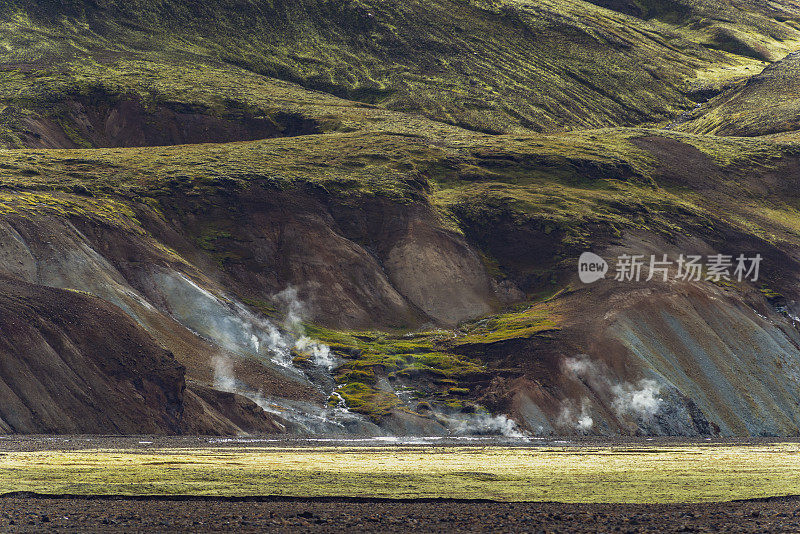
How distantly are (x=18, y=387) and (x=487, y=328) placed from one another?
58450mm

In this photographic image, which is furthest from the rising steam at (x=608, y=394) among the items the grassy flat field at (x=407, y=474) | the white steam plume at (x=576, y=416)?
the grassy flat field at (x=407, y=474)

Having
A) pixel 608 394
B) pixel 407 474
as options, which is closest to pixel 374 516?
pixel 407 474

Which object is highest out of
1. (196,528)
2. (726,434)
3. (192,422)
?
(196,528)

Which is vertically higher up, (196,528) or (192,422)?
(196,528)

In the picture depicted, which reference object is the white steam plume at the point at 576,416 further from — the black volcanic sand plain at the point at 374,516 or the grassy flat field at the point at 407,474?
the black volcanic sand plain at the point at 374,516

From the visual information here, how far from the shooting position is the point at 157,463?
51.0 m

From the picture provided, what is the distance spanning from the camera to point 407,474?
49.5m

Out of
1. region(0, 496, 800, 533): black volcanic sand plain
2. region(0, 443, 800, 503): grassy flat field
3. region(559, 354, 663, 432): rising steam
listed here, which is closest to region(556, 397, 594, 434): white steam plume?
region(559, 354, 663, 432): rising steam

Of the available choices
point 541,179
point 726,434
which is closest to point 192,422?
point 726,434

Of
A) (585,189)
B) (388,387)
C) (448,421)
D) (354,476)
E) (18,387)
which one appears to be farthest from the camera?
(585,189)

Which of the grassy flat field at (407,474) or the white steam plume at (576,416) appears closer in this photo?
the grassy flat field at (407,474)

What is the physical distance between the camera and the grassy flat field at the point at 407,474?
1682 inches

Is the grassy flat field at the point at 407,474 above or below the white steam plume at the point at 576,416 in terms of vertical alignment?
above

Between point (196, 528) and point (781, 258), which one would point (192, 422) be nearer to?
point (196, 528)
